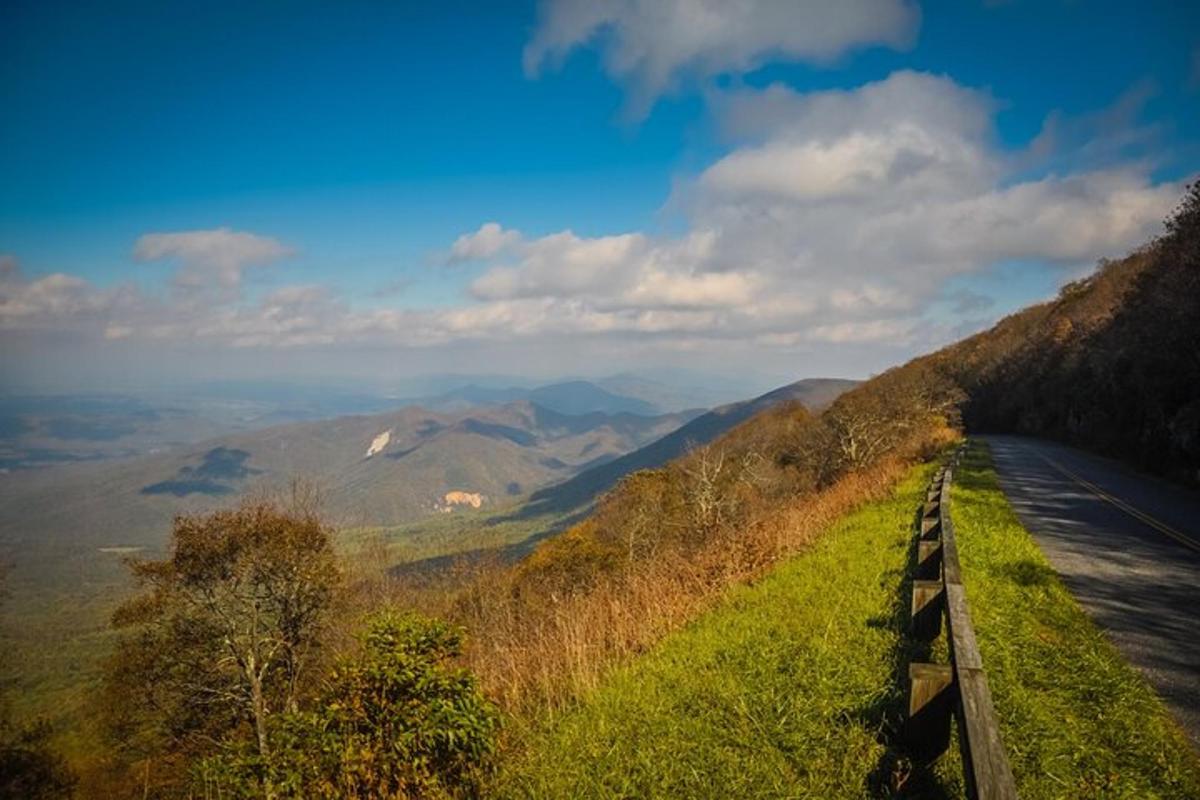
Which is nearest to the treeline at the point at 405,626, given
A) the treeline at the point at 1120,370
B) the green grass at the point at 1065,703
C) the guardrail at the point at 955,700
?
the guardrail at the point at 955,700

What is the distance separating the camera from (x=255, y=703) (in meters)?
22.8

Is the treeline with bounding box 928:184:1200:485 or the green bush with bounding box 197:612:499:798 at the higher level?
the treeline with bounding box 928:184:1200:485

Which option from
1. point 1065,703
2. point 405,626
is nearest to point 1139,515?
point 1065,703

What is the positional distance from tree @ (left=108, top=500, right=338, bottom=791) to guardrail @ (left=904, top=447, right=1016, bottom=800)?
90.2 ft

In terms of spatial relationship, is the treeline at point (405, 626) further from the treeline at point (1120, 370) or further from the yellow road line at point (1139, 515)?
the treeline at point (1120, 370)

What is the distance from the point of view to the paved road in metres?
6.73

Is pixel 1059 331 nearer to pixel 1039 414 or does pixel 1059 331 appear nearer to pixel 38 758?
pixel 1039 414

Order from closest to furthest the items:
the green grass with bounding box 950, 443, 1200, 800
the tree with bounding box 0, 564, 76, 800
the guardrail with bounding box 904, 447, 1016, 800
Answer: the guardrail with bounding box 904, 447, 1016, 800 → the green grass with bounding box 950, 443, 1200, 800 → the tree with bounding box 0, 564, 76, 800

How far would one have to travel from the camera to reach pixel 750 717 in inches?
222

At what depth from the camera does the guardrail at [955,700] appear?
3.27m

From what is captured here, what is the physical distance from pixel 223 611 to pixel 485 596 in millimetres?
17693

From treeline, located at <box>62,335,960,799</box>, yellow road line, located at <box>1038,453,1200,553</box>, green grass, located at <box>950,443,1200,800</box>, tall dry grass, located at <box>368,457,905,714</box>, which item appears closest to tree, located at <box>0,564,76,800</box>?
treeline, located at <box>62,335,960,799</box>

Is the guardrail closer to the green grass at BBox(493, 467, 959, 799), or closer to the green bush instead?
the green grass at BBox(493, 467, 959, 799)

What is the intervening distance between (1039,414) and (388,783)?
5639 centimetres
